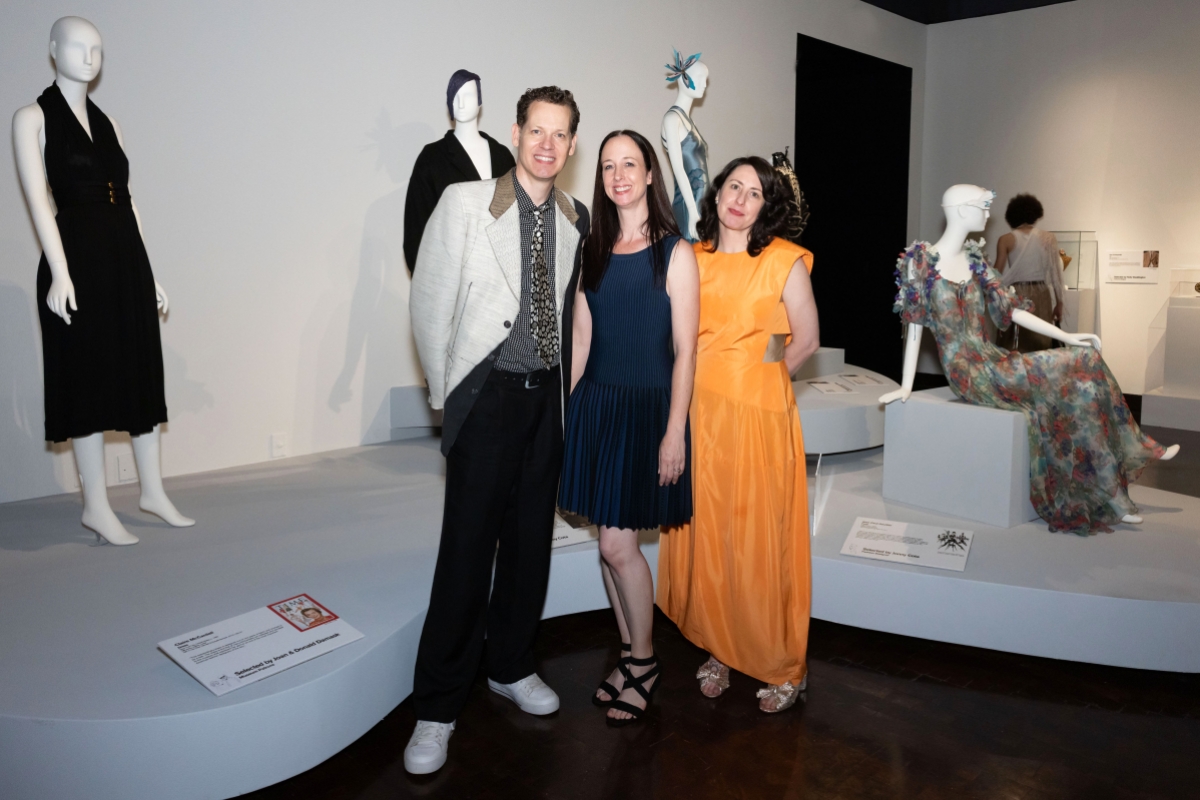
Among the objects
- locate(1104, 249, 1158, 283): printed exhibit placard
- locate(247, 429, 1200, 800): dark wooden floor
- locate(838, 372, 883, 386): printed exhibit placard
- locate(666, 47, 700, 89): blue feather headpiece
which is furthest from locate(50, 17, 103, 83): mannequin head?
locate(1104, 249, 1158, 283): printed exhibit placard

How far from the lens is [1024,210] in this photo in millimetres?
7242

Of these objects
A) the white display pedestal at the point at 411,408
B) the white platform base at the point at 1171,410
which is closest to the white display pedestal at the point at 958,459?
the white display pedestal at the point at 411,408

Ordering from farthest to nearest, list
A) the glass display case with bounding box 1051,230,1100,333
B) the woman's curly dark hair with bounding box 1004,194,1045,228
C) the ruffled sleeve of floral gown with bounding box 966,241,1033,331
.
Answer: the glass display case with bounding box 1051,230,1100,333 → the woman's curly dark hair with bounding box 1004,194,1045,228 → the ruffled sleeve of floral gown with bounding box 966,241,1033,331

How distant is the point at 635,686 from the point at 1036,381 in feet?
6.71

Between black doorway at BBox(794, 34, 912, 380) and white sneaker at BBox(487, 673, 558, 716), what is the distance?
251 inches

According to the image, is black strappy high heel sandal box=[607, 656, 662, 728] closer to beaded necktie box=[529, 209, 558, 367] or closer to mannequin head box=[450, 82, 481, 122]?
beaded necktie box=[529, 209, 558, 367]

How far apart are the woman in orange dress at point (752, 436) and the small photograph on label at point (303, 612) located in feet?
3.39

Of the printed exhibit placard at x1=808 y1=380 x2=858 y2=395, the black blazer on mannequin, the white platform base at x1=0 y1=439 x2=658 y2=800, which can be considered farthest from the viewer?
the printed exhibit placard at x1=808 y1=380 x2=858 y2=395

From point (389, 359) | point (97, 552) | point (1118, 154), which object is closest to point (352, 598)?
point (97, 552)

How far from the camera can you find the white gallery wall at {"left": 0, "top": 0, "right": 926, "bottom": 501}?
3.89m

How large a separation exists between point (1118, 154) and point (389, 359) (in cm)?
644

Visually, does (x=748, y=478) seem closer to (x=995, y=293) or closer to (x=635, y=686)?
(x=635, y=686)

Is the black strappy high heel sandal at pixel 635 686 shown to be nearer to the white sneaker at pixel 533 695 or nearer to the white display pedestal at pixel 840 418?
the white sneaker at pixel 533 695

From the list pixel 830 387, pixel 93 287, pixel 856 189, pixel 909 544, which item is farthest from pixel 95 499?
pixel 856 189
